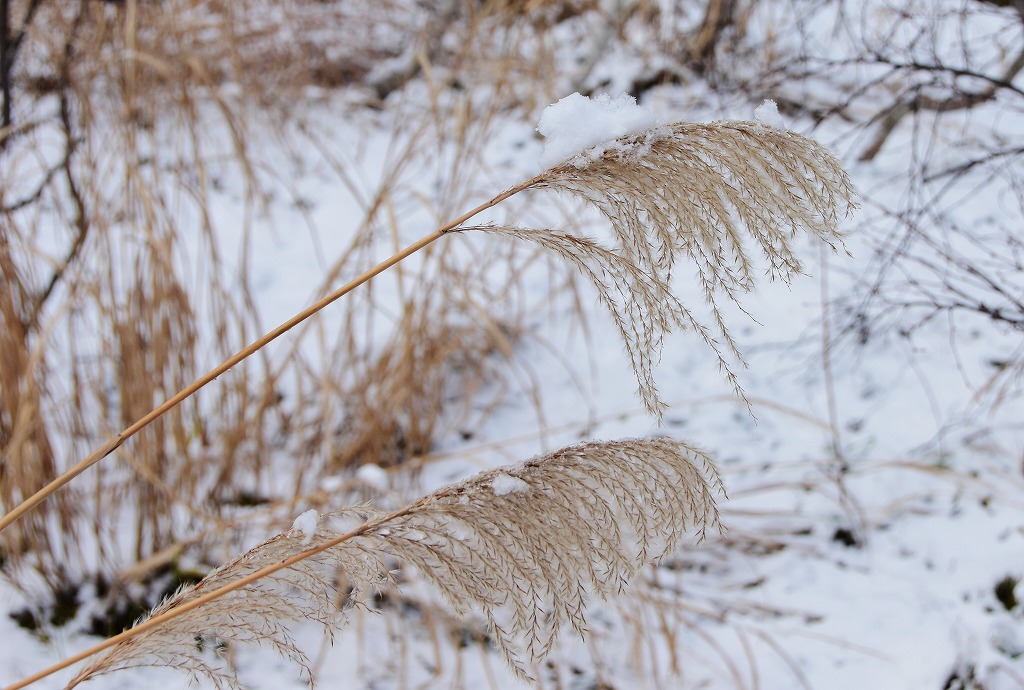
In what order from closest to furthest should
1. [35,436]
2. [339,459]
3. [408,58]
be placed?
[35,436] < [339,459] < [408,58]

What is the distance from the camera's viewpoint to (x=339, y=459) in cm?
226

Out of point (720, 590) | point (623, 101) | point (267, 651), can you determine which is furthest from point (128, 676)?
point (623, 101)

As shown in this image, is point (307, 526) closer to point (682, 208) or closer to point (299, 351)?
point (682, 208)

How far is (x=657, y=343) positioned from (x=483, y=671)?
4.52ft

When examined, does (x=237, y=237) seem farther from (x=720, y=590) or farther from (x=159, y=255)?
(x=720, y=590)

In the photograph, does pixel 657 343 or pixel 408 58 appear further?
pixel 408 58

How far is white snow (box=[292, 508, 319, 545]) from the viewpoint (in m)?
0.74

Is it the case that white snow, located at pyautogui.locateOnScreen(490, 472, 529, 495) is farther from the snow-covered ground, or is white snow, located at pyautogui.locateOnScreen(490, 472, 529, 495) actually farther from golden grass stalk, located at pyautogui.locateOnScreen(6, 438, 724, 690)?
the snow-covered ground

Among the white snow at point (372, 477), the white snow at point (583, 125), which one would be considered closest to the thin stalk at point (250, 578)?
the white snow at point (583, 125)

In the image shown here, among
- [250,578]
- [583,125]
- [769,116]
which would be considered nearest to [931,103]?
[769,116]

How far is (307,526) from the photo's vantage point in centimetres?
75

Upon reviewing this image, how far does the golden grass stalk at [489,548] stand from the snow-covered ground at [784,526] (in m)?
0.07

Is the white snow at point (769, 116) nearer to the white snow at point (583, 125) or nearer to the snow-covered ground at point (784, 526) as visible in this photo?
the snow-covered ground at point (784, 526)

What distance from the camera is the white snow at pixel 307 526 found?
2.44 ft
